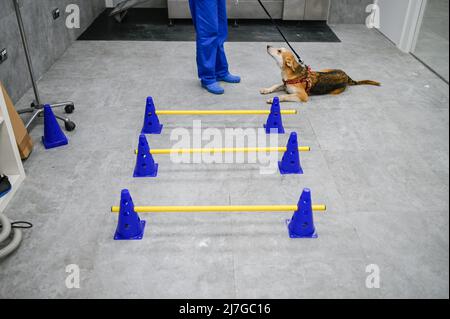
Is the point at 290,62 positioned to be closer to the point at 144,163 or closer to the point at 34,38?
the point at 144,163

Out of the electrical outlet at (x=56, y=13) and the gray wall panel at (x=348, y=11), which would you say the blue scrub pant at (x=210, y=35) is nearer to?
the electrical outlet at (x=56, y=13)

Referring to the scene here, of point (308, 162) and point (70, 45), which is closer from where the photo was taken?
point (308, 162)

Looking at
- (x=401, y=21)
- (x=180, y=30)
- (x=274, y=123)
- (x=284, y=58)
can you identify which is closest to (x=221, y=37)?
(x=284, y=58)

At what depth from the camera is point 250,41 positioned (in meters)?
5.24

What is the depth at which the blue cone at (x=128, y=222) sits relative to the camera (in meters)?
2.15

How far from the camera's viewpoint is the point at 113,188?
8.57 feet

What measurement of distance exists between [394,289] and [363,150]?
131 centimetres

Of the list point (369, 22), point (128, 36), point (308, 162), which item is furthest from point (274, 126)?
point (369, 22)

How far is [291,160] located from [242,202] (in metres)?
0.48

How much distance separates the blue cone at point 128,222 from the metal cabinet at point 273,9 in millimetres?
4289

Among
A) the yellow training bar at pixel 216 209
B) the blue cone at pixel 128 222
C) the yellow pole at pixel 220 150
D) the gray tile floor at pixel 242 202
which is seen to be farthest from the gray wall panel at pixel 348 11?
the blue cone at pixel 128 222
